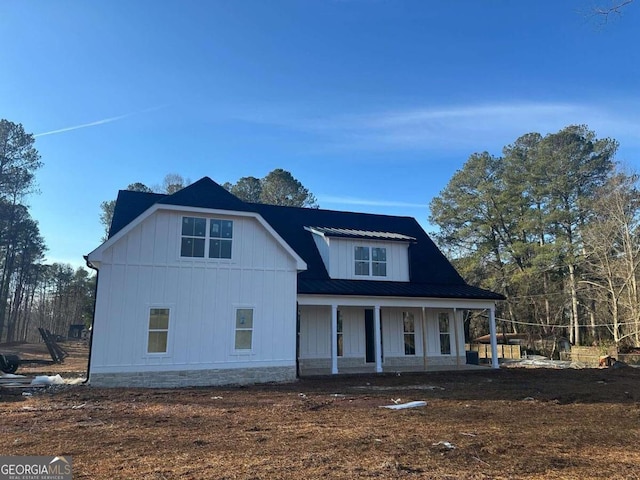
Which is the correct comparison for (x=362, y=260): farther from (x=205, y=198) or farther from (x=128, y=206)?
(x=128, y=206)

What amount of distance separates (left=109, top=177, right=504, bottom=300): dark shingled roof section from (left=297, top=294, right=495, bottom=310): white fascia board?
22cm

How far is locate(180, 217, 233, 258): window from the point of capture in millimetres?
13609

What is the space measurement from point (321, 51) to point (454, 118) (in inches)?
238

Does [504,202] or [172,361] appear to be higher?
[504,202]

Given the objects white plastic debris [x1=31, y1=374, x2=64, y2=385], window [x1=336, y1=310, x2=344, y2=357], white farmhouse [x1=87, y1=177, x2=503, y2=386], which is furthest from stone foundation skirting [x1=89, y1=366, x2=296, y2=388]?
window [x1=336, y1=310, x2=344, y2=357]

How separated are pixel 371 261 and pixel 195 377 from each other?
8597 millimetres

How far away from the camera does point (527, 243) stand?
35.2 metres

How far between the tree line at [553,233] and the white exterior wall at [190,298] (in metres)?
24.1

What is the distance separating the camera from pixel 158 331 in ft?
42.1

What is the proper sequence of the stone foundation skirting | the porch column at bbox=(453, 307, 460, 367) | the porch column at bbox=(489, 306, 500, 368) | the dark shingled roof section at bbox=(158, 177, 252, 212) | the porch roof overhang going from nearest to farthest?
1. the stone foundation skirting
2. the dark shingled roof section at bbox=(158, 177, 252, 212)
3. the porch roof overhang
4. the porch column at bbox=(489, 306, 500, 368)
5. the porch column at bbox=(453, 307, 460, 367)

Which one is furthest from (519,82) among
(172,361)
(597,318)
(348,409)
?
(597,318)

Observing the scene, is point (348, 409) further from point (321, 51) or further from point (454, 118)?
point (454, 118)

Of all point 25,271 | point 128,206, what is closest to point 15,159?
point 25,271

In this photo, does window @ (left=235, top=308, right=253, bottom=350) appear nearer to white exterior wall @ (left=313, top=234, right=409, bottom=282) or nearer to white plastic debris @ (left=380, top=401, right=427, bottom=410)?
white exterior wall @ (left=313, top=234, right=409, bottom=282)
